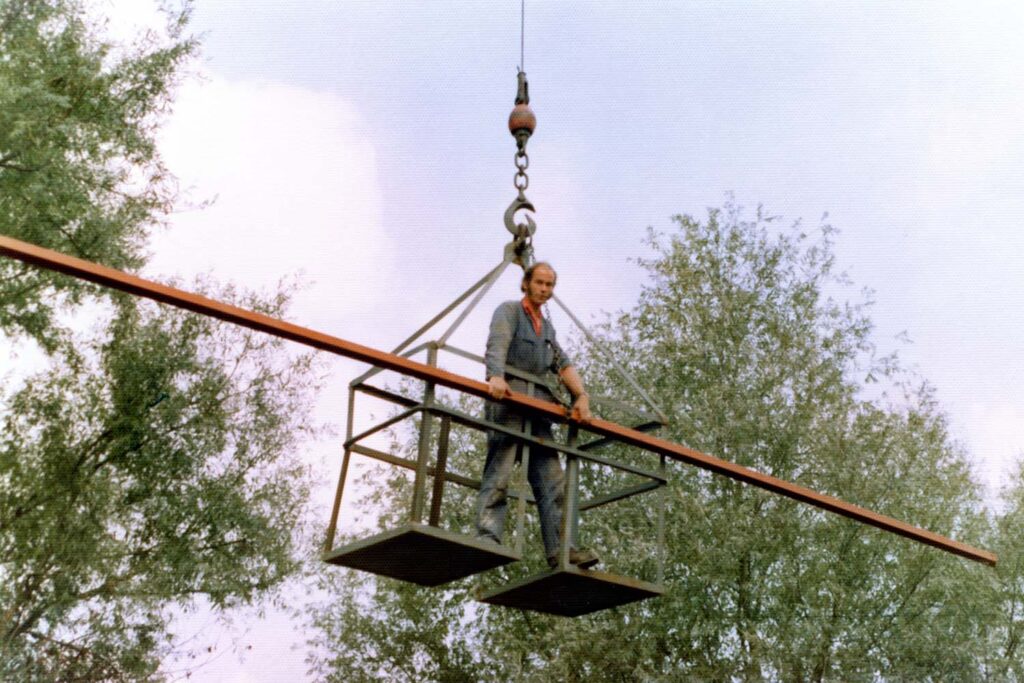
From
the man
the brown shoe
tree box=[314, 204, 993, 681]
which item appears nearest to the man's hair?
the man

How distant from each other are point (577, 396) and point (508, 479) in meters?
0.70

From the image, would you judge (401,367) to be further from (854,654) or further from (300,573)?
(300,573)

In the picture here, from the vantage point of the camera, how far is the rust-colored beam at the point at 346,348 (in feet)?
19.8

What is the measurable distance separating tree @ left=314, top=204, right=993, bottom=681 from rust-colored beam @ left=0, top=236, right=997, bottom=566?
9421 millimetres

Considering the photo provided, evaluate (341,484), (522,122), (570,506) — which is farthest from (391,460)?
(522,122)

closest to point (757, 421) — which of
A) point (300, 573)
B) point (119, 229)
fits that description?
point (300, 573)

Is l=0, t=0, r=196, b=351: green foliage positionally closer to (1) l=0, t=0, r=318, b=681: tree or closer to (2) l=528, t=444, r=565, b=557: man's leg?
(1) l=0, t=0, r=318, b=681: tree

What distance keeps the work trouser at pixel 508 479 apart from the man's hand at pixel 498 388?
329mm

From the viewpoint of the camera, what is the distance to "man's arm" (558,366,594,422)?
27.1 ft

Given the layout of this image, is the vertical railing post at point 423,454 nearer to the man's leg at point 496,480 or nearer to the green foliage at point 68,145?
the man's leg at point 496,480

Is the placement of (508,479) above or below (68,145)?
below

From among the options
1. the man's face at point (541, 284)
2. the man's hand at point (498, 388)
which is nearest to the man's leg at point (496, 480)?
the man's hand at point (498, 388)

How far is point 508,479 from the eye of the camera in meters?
8.55

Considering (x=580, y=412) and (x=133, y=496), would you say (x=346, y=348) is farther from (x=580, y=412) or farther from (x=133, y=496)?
(x=133, y=496)
